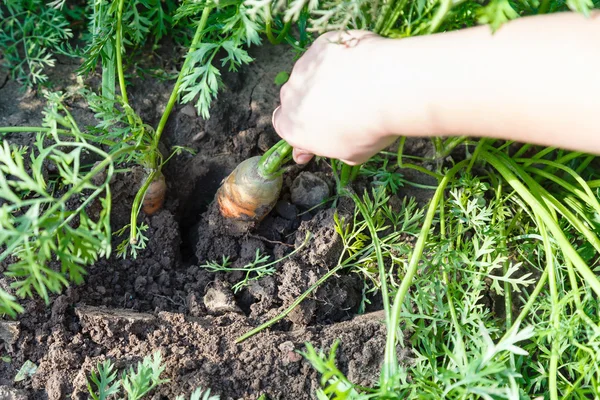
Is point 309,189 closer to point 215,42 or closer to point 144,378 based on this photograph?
point 215,42

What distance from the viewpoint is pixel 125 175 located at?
1836mm

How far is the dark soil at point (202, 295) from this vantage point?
1559 millimetres

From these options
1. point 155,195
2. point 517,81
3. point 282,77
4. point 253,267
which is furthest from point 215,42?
point 517,81

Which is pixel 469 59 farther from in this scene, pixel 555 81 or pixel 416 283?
pixel 416 283

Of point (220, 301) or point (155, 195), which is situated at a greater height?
point (155, 195)

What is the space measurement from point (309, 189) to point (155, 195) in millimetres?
451

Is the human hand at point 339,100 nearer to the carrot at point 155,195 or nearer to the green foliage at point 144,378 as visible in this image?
the carrot at point 155,195

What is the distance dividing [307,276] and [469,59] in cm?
81

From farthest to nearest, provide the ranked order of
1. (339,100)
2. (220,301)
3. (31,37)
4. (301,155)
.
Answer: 1. (31,37)
2. (220,301)
3. (301,155)
4. (339,100)

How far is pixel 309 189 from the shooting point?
6.28ft

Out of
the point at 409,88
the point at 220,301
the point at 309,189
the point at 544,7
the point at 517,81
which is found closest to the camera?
the point at 517,81

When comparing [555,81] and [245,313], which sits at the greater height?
[555,81]

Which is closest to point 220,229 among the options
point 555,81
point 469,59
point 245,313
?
point 245,313

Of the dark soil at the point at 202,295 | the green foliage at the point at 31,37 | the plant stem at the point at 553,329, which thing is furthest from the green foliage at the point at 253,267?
the green foliage at the point at 31,37
